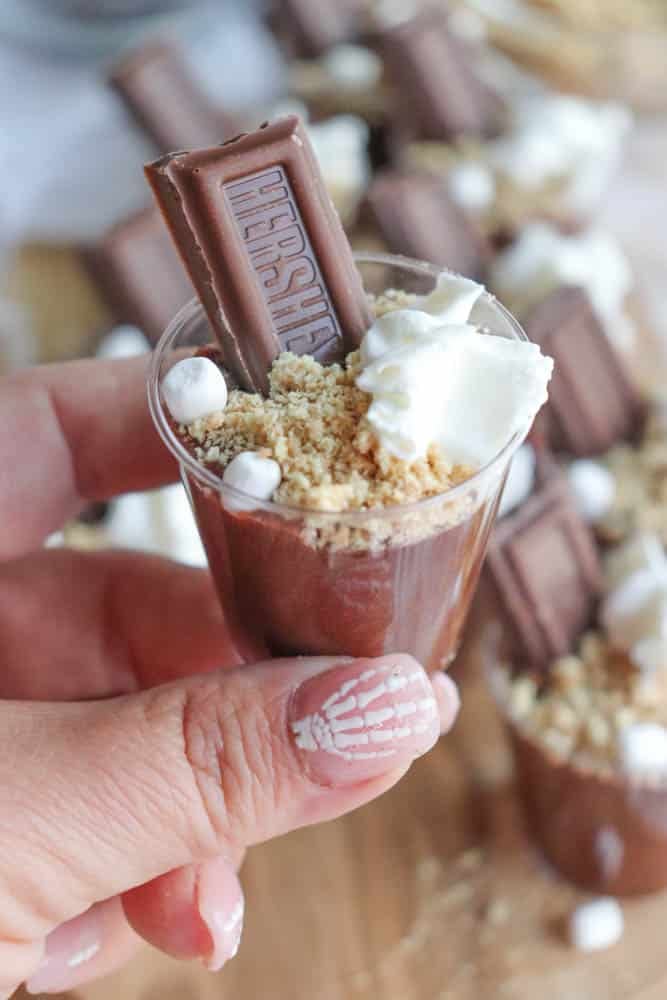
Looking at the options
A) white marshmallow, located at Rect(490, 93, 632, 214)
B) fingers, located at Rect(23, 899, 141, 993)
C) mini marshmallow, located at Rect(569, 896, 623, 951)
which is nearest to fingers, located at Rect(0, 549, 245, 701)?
fingers, located at Rect(23, 899, 141, 993)

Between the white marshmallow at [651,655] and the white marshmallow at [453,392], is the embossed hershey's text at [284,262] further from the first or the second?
the white marshmallow at [651,655]

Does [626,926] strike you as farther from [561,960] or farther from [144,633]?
[144,633]

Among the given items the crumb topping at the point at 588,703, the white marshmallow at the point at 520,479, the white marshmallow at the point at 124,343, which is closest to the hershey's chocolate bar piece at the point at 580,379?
the white marshmallow at the point at 520,479

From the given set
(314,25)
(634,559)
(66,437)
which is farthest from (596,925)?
(314,25)

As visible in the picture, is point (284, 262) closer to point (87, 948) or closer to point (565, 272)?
point (87, 948)

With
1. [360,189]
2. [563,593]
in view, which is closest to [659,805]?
[563,593]

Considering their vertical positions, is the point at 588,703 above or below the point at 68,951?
below
